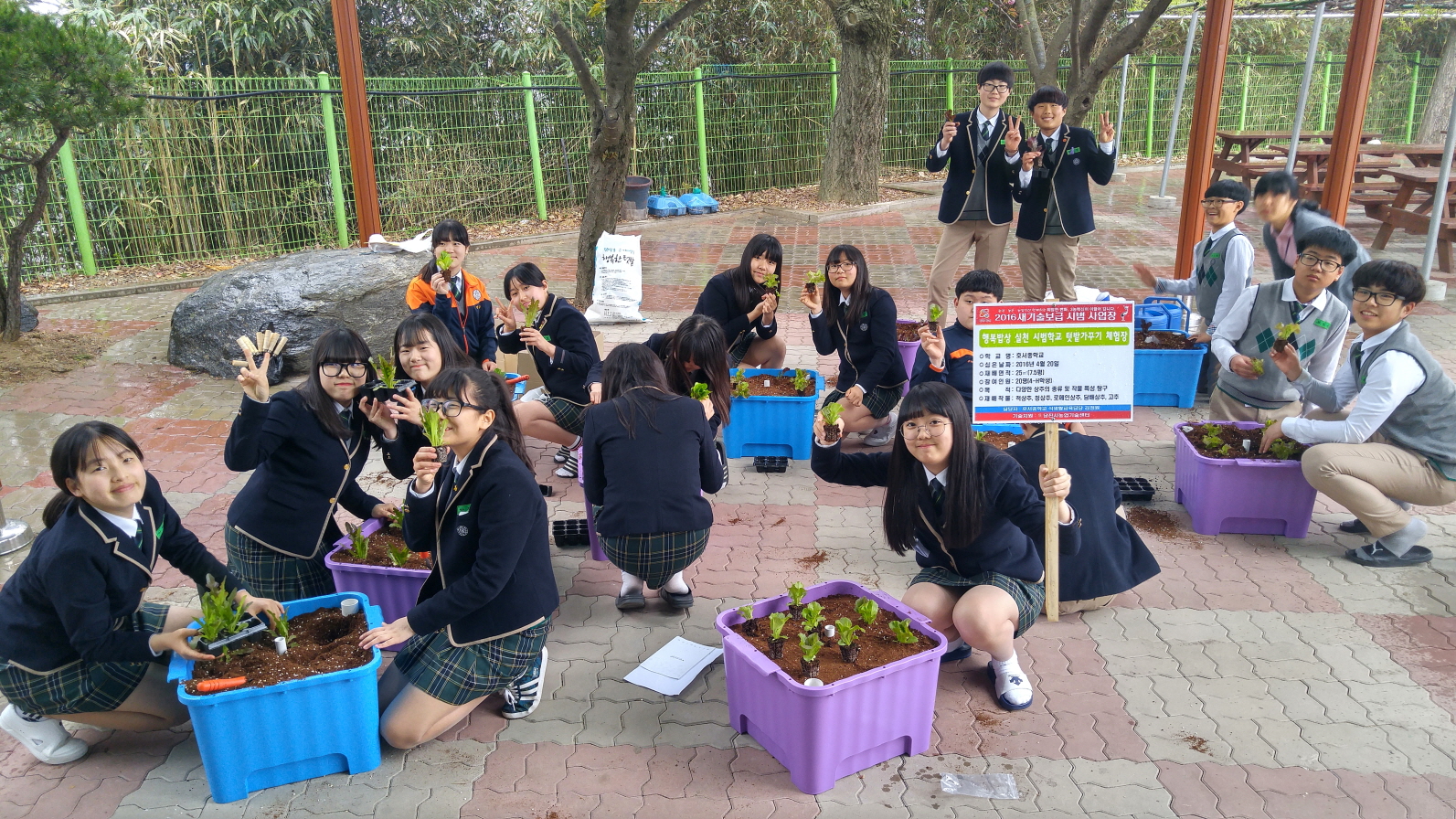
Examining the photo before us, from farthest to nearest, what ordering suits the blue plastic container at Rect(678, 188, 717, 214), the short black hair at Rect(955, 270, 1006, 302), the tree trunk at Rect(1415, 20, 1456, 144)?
the tree trunk at Rect(1415, 20, 1456, 144) < the blue plastic container at Rect(678, 188, 717, 214) < the short black hair at Rect(955, 270, 1006, 302)

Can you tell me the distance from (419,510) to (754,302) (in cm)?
328

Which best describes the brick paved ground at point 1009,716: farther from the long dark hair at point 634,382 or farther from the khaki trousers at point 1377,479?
the long dark hair at point 634,382

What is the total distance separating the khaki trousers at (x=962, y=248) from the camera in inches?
308

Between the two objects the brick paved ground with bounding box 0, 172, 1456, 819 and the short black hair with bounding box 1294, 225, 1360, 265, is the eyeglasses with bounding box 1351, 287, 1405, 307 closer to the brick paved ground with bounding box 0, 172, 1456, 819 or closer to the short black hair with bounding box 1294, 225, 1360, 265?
the short black hair with bounding box 1294, 225, 1360, 265

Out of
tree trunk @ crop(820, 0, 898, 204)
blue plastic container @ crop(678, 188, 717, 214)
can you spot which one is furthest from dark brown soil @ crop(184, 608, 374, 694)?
tree trunk @ crop(820, 0, 898, 204)

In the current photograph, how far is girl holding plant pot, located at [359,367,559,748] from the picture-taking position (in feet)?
11.3

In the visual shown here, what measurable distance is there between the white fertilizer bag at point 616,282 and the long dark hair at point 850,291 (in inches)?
123

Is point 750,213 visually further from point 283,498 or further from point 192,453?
point 283,498

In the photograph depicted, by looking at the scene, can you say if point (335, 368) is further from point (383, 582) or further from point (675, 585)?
point (675, 585)

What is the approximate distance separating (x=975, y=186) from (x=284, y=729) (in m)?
6.17

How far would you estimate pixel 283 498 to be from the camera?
13.4 feet

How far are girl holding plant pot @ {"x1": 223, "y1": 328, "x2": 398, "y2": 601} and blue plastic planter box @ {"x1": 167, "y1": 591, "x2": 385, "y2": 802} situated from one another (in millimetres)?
801

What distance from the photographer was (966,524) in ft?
12.3

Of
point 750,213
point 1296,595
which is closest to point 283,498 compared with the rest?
point 1296,595
